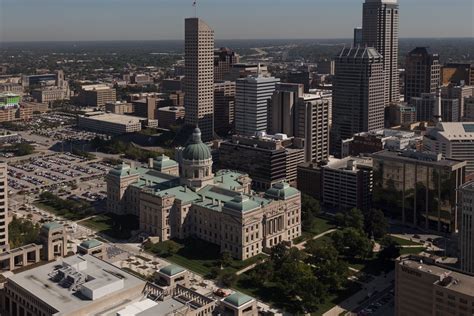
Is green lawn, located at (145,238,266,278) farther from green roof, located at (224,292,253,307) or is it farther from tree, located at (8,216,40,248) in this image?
green roof, located at (224,292,253,307)

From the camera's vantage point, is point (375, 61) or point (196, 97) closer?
point (375, 61)

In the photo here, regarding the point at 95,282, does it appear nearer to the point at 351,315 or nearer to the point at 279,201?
the point at 351,315

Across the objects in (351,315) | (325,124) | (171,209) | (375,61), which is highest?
(375,61)

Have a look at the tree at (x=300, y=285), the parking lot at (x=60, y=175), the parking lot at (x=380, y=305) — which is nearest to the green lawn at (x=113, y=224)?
the parking lot at (x=60, y=175)

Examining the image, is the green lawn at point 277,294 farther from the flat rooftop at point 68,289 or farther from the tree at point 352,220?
the tree at point 352,220

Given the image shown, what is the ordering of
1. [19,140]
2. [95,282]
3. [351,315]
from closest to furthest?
[95,282] → [351,315] → [19,140]

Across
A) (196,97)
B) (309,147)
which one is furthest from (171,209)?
(196,97)

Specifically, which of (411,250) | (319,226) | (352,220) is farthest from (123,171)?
(411,250)
